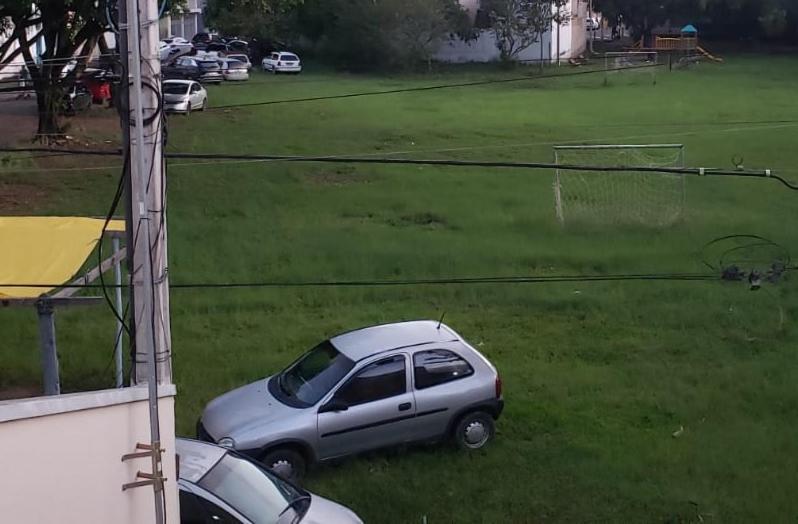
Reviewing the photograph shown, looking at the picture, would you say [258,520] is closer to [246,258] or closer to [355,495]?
[355,495]

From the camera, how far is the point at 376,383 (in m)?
10.9

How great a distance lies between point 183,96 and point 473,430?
2951 centimetres

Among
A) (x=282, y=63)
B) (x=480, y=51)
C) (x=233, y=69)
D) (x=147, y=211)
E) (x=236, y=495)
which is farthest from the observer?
(x=480, y=51)

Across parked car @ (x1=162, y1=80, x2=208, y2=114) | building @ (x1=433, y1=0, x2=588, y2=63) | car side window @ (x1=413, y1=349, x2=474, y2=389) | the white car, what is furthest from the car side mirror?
building @ (x1=433, y1=0, x2=588, y2=63)

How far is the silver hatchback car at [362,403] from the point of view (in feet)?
34.1

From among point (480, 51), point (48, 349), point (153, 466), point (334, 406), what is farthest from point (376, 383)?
point (480, 51)

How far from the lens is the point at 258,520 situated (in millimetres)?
7473

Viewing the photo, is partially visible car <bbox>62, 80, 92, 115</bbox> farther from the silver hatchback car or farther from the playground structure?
the playground structure

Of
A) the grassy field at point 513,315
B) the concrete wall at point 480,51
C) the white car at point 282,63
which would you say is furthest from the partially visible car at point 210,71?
the concrete wall at point 480,51

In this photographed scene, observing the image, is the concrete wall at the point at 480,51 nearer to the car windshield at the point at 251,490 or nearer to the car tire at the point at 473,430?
the car tire at the point at 473,430

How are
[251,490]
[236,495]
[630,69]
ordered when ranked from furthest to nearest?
1. [630,69]
2. [251,490]
3. [236,495]

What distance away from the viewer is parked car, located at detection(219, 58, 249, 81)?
47344 millimetres

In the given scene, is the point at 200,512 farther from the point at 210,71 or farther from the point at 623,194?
the point at 210,71

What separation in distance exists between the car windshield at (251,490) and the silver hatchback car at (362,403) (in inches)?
80.3
